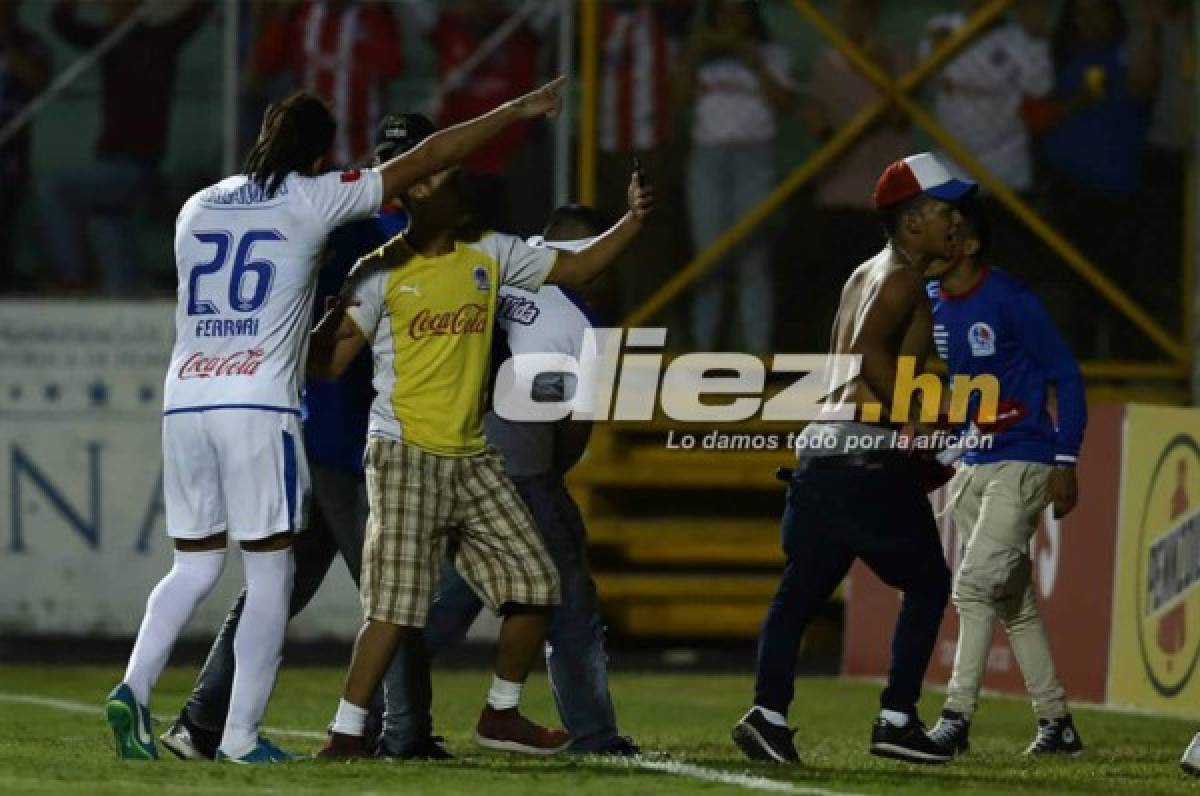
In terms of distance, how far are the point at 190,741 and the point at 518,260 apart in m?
1.90

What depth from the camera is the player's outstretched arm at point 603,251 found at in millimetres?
8977

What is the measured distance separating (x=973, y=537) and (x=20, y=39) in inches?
353

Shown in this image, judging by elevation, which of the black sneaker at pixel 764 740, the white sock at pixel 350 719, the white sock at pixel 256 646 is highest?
the white sock at pixel 256 646

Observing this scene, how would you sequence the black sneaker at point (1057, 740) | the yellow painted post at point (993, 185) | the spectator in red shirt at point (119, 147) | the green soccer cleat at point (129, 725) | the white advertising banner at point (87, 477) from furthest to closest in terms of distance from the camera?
1. the spectator in red shirt at point (119, 147)
2. the yellow painted post at point (993, 185)
3. the white advertising banner at point (87, 477)
4. the black sneaker at point (1057, 740)
5. the green soccer cleat at point (129, 725)

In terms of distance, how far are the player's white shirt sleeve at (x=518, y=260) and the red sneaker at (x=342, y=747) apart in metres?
1.52

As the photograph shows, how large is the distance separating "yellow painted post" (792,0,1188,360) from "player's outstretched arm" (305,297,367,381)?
8.29 meters

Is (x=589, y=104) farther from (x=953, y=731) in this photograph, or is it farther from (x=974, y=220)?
(x=953, y=731)

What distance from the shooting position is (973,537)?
1041 centimetres

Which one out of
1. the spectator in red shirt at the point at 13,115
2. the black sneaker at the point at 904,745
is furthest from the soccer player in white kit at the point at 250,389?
the spectator in red shirt at the point at 13,115

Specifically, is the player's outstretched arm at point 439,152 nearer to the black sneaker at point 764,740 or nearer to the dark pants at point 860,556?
the dark pants at point 860,556

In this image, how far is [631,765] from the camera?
899 centimetres

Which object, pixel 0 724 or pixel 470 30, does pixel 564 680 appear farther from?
pixel 470 30

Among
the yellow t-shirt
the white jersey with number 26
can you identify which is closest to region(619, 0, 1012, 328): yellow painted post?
the yellow t-shirt

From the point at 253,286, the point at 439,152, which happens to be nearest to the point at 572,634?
the point at 253,286
